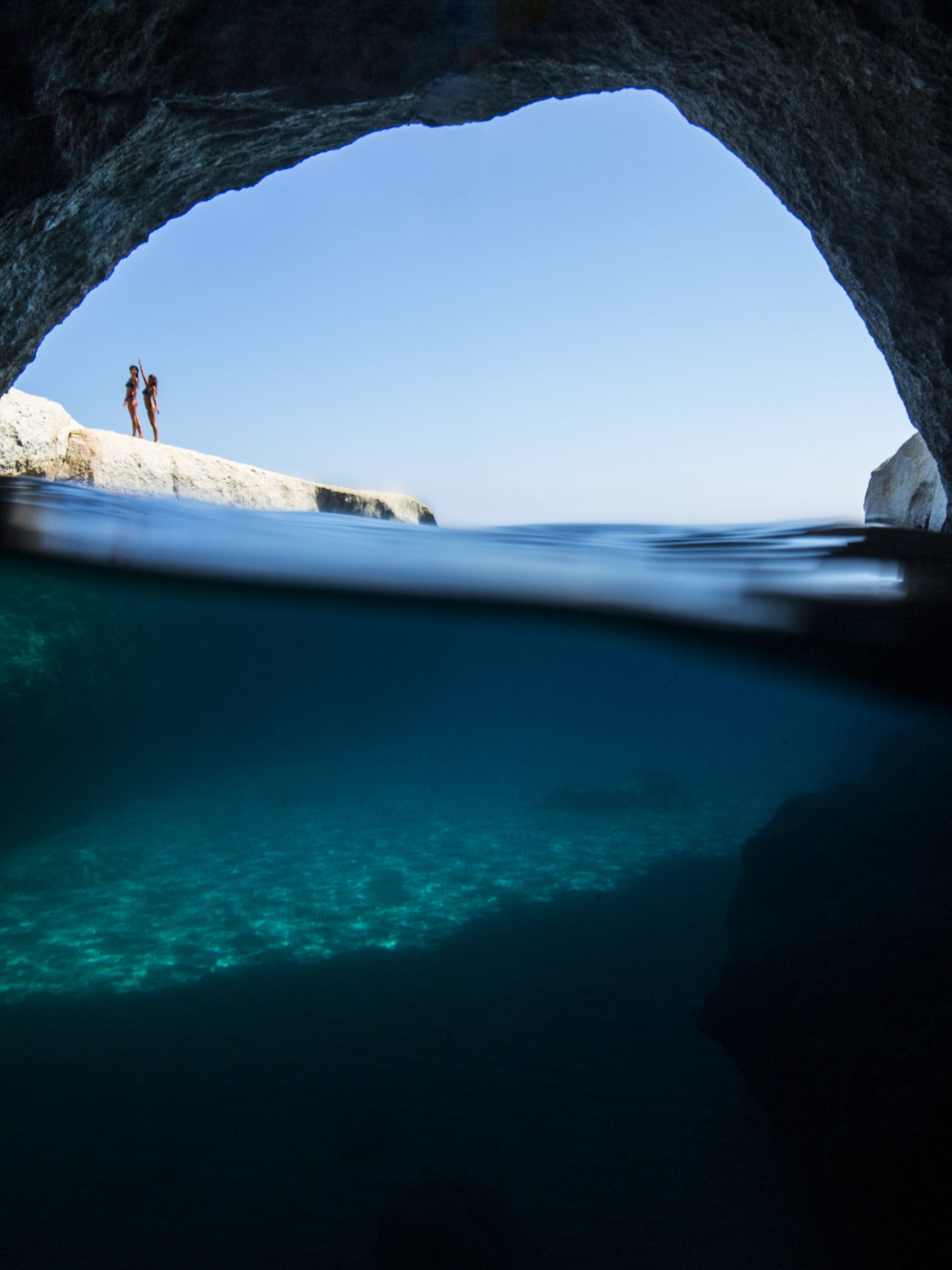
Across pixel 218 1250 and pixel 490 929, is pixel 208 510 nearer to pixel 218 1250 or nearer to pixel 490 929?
pixel 218 1250

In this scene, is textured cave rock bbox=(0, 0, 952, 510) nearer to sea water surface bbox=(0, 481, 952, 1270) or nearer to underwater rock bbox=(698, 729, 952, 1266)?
sea water surface bbox=(0, 481, 952, 1270)

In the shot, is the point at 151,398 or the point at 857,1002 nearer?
the point at 857,1002

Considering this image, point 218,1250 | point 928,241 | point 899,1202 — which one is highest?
point 928,241

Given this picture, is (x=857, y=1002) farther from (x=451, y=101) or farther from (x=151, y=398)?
(x=151, y=398)

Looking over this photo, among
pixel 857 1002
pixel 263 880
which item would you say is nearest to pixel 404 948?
pixel 857 1002

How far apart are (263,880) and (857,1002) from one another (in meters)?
14.1

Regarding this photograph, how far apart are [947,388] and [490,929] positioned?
9.97 meters

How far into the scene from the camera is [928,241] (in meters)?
3.77

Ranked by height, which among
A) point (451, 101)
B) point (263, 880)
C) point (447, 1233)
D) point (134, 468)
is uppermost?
point (451, 101)

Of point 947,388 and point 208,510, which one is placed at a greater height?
point 947,388

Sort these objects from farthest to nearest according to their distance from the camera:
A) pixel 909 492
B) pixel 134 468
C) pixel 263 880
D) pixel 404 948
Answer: pixel 263 880, pixel 404 948, pixel 134 468, pixel 909 492

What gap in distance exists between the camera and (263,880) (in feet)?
52.4

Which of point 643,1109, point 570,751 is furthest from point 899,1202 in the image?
point 570,751

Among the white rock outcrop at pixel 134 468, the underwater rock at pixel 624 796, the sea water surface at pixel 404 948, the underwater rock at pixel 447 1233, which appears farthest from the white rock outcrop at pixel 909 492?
the underwater rock at pixel 624 796
